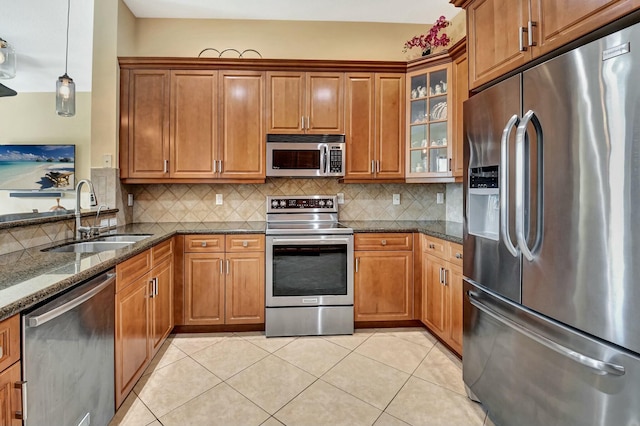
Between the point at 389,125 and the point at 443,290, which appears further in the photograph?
the point at 389,125

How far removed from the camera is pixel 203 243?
2.68m

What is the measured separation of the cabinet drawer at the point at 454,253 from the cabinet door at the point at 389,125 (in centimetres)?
96

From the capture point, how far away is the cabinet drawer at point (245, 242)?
269cm

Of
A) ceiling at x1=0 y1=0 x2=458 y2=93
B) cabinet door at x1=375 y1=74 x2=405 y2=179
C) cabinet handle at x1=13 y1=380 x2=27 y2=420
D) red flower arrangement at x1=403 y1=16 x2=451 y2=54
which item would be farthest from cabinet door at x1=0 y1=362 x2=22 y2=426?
red flower arrangement at x1=403 y1=16 x2=451 y2=54

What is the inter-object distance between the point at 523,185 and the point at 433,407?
52.7 inches

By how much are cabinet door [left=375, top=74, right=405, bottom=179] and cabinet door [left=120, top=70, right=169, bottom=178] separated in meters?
1.99

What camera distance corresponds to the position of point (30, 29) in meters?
3.32

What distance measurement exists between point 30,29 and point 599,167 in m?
4.96

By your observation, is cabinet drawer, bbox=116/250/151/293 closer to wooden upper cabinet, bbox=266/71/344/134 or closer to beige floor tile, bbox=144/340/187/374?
beige floor tile, bbox=144/340/187/374

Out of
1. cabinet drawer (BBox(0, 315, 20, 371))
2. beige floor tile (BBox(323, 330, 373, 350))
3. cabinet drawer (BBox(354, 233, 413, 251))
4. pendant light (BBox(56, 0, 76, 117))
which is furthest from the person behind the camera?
cabinet drawer (BBox(354, 233, 413, 251))

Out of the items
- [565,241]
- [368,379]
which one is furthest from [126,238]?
[565,241]

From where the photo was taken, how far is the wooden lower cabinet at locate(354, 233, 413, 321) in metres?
2.77

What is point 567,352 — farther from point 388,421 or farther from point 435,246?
point 435,246

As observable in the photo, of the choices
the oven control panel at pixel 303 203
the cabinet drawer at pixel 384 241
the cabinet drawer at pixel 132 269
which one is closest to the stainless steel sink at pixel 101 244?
the cabinet drawer at pixel 132 269
